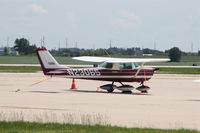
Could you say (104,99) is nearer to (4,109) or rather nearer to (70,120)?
(4,109)

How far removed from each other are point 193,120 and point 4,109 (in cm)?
655

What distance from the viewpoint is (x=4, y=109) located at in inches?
832

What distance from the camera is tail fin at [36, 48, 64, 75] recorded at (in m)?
31.8

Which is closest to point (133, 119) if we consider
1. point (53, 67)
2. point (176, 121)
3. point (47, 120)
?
point (176, 121)

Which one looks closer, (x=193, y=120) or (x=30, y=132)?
(x=30, y=132)

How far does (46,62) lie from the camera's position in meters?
31.9

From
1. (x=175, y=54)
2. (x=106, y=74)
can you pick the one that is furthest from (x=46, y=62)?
(x=175, y=54)

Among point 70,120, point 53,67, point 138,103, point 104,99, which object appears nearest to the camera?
point 70,120

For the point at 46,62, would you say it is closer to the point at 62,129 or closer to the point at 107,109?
the point at 107,109

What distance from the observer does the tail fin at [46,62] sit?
104 feet

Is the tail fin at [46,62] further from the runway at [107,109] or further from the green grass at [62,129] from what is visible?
the green grass at [62,129]

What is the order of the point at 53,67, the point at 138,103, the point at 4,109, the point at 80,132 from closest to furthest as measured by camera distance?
the point at 80,132 → the point at 4,109 → the point at 138,103 → the point at 53,67

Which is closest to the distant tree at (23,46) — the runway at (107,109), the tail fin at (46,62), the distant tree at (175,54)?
the distant tree at (175,54)

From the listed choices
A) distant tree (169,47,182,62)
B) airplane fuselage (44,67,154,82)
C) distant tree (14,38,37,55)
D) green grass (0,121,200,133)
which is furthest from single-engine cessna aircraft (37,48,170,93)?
distant tree (14,38,37,55)
